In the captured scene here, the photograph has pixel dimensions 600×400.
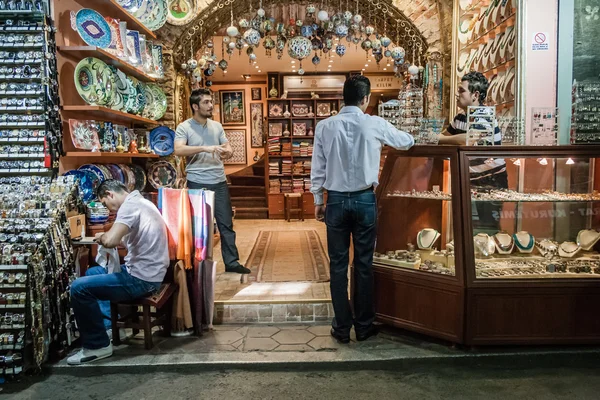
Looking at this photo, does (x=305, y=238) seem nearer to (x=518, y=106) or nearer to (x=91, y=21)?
(x=518, y=106)

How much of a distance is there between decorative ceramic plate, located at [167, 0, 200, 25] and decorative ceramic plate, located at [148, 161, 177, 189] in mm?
1887

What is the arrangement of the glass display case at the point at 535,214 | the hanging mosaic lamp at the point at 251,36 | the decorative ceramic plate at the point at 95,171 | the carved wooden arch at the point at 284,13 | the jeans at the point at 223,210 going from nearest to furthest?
the glass display case at the point at 535,214, the decorative ceramic plate at the point at 95,171, the jeans at the point at 223,210, the hanging mosaic lamp at the point at 251,36, the carved wooden arch at the point at 284,13

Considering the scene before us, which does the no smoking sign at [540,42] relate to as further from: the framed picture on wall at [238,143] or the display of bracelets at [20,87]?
the framed picture on wall at [238,143]

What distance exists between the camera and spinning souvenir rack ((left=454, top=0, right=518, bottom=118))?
4199mm

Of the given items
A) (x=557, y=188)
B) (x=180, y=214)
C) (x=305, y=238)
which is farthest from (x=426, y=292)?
(x=305, y=238)

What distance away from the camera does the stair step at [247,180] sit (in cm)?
1123

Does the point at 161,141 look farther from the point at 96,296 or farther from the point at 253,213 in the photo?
the point at 253,213

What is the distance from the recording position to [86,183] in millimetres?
3791

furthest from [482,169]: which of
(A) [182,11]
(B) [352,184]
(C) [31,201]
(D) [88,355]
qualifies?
(A) [182,11]

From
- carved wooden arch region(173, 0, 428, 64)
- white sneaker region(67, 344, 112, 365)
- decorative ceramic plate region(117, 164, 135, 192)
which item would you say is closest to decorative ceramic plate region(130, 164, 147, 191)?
decorative ceramic plate region(117, 164, 135, 192)

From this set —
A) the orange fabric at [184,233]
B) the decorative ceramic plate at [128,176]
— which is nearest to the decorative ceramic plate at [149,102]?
the decorative ceramic plate at [128,176]

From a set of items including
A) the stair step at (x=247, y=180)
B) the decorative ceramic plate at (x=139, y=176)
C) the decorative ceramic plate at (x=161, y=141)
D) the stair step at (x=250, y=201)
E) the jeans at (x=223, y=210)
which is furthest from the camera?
the stair step at (x=247, y=180)

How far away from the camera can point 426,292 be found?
3145mm

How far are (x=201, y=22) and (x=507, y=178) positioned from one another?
14.5ft
